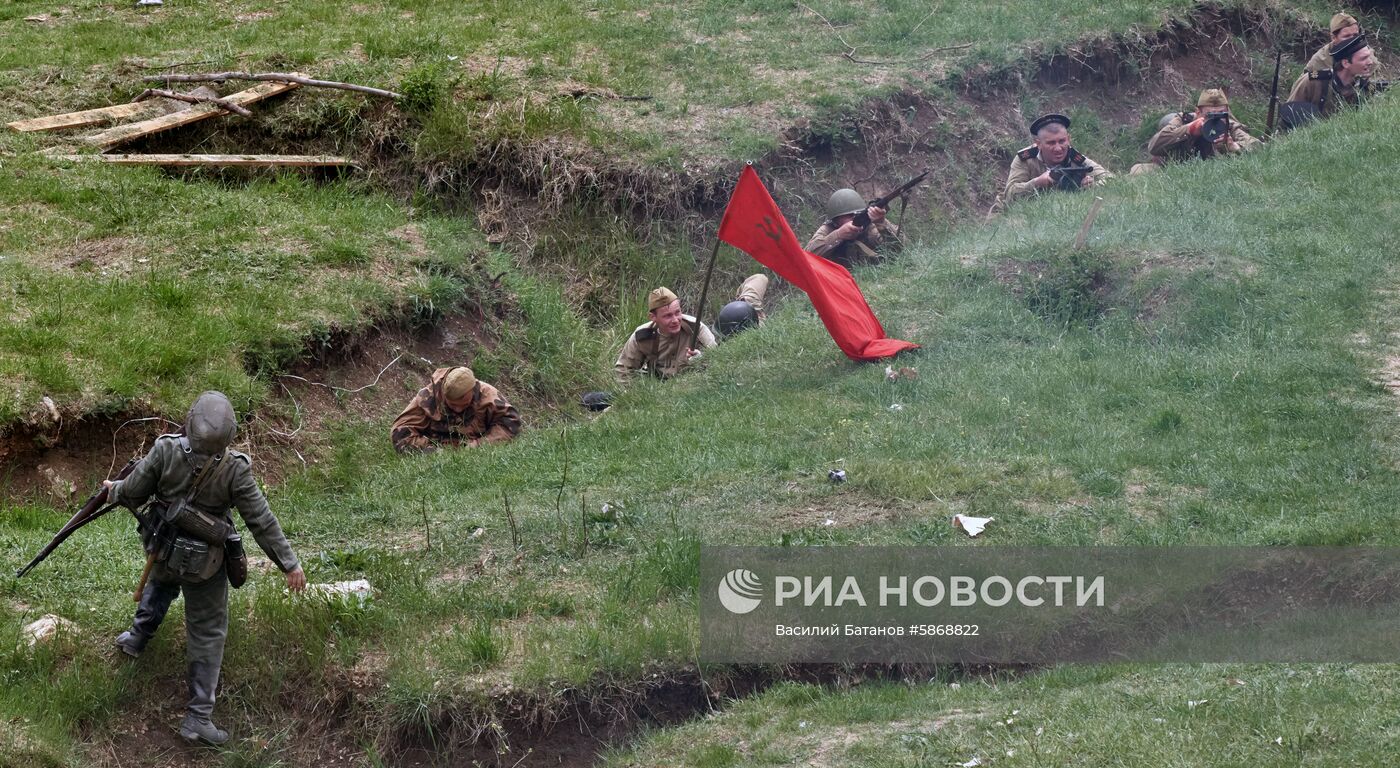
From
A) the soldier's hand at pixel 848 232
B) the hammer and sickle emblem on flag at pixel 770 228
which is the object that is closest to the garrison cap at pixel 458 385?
the hammer and sickle emblem on flag at pixel 770 228

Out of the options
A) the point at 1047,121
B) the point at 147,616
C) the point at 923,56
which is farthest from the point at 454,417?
the point at 923,56

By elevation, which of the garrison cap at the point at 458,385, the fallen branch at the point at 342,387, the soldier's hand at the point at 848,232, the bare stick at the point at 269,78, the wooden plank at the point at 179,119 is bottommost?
the fallen branch at the point at 342,387

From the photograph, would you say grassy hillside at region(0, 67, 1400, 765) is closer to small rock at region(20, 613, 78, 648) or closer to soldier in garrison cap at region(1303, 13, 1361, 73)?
small rock at region(20, 613, 78, 648)

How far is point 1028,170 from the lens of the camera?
15.9 meters

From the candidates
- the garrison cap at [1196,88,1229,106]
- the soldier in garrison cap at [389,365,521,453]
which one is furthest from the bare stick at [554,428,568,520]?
the garrison cap at [1196,88,1229,106]

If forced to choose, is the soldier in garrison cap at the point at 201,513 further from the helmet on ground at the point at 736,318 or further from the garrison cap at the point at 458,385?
the helmet on ground at the point at 736,318

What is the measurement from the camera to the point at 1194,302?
38.0 feet

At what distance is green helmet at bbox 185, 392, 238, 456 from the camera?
6.62m

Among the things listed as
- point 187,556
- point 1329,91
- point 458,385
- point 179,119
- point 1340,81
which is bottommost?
point 458,385

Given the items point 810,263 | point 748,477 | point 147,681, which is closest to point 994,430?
point 748,477

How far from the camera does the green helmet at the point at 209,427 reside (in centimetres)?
662

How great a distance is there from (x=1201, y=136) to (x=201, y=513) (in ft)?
41.6

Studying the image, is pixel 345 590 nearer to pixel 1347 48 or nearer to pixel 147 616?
pixel 147 616

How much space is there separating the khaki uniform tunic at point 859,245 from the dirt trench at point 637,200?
0.93 m
